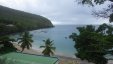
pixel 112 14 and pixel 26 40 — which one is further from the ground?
pixel 112 14

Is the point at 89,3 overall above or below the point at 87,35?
above

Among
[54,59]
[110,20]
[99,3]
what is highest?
[99,3]

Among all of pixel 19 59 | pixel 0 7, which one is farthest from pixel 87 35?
pixel 0 7

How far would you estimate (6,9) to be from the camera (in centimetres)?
19862

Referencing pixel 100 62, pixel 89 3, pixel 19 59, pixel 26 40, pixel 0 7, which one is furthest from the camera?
pixel 0 7

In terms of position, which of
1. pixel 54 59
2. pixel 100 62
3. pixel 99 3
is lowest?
pixel 100 62

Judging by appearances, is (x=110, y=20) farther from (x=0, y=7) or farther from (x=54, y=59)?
(x=0, y=7)

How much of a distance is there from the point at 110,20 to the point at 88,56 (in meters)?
26.8

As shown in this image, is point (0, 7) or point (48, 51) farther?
point (0, 7)

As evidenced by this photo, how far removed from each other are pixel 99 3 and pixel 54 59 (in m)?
11.3

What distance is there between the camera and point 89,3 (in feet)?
43.8

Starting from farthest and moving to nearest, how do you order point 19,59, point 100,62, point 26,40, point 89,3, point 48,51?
point 26,40 < point 48,51 < point 100,62 < point 19,59 < point 89,3

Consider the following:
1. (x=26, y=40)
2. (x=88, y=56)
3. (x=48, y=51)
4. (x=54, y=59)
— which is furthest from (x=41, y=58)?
(x=26, y=40)

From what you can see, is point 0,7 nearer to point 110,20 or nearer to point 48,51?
point 48,51
